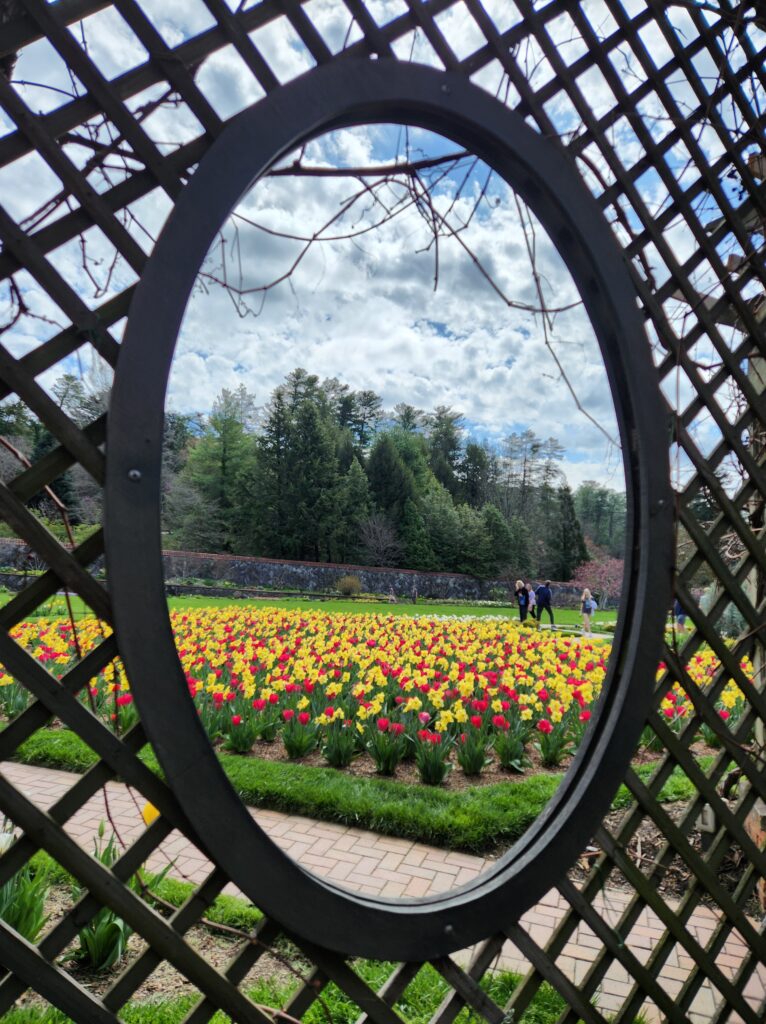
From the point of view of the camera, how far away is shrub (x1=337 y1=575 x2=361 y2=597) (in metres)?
18.2

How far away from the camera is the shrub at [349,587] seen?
18.2 m

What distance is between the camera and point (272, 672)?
5328mm

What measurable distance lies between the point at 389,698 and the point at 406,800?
146 cm

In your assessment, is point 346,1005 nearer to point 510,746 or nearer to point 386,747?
point 386,747

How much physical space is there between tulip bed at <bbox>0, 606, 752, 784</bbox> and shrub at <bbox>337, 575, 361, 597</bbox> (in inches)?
444

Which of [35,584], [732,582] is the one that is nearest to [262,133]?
[35,584]

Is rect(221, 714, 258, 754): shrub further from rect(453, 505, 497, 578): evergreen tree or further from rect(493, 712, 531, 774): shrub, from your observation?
rect(453, 505, 497, 578): evergreen tree

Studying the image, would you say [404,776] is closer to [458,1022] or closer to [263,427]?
[458,1022]

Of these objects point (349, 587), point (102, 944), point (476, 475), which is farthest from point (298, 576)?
point (476, 475)

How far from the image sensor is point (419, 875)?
2844 mm

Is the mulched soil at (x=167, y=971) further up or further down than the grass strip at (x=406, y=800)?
further down

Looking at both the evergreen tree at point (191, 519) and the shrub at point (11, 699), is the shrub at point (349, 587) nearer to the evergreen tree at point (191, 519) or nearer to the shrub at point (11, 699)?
the evergreen tree at point (191, 519)

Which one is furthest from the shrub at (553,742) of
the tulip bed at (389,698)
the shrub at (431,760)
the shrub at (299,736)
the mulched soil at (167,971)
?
the mulched soil at (167,971)

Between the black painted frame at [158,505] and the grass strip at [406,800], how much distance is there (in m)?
1.89
